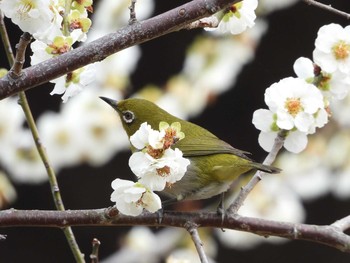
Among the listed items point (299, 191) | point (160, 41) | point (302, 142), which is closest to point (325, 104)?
point (302, 142)

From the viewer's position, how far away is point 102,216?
1.20m

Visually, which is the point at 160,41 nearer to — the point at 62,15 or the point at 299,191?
the point at 299,191

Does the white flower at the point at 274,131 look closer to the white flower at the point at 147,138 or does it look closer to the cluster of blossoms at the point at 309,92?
the cluster of blossoms at the point at 309,92

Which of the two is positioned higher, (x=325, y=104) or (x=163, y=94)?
(x=163, y=94)

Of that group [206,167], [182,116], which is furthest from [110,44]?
[182,116]

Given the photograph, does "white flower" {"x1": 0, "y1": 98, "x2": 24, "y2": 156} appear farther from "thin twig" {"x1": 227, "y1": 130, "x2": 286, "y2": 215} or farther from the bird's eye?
"thin twig" {"x1": 227, "y1": 130, "x2": 286, "y2": 215}

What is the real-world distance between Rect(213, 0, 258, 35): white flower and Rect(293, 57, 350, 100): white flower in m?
0.14

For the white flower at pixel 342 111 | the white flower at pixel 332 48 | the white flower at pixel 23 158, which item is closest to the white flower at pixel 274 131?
the white flower at pixel 332 48

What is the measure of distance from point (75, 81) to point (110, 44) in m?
0.22

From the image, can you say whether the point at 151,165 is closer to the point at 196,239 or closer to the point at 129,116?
the point at 196,239

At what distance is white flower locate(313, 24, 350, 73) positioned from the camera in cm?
136

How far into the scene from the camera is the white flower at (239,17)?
1299 millimetres

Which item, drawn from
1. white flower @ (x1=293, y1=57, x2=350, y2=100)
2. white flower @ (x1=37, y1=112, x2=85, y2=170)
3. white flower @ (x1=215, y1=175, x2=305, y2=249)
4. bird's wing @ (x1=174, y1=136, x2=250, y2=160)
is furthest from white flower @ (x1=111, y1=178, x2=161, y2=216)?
white flower @ (x1=215, y1=175, x2=305, y2=249)

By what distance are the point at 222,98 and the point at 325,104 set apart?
250cm
